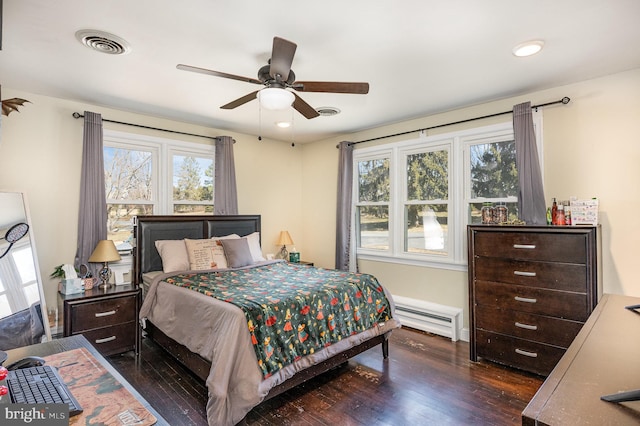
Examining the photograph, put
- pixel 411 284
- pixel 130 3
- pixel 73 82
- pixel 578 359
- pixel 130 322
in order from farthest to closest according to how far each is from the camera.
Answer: pixel 411 284, pixel 130 322, pixel 73 82, pixel 130 3, pixel 578 359

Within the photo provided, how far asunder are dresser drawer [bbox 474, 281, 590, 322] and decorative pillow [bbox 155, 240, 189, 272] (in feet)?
9.89

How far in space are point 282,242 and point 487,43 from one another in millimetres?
3664

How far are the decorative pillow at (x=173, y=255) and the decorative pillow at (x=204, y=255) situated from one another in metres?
0.05

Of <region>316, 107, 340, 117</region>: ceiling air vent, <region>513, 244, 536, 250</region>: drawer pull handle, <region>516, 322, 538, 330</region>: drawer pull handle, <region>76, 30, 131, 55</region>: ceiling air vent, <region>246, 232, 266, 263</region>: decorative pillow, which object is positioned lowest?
<region>516, 322, 538, 330</region>: drawer pull handle

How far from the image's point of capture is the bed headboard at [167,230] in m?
3.63

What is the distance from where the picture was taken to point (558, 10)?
192 cm

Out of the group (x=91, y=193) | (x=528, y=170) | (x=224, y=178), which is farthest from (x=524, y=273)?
(x=91, y=193)

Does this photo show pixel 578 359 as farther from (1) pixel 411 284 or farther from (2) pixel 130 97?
(2) pixel 130 97

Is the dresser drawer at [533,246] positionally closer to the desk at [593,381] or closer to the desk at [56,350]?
the desk at [593,381]

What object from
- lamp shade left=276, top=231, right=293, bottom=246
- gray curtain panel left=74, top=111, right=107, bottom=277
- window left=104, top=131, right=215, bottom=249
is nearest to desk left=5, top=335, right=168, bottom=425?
gray curtain panel left=74, top=111, right=107, bottom=277

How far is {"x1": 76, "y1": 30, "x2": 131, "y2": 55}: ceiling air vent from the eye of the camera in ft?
7.03

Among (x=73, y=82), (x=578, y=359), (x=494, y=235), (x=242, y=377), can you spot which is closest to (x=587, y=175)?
(x=494, y=235)

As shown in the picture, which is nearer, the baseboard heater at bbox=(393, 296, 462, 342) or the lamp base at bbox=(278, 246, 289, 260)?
the baseboard heater at bbox=(393, 296, 462, 342)

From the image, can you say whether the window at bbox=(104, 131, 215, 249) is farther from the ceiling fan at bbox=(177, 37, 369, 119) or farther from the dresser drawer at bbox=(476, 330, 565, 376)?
the dresser drawer at bbox=(476, 330, 565, 376)
